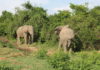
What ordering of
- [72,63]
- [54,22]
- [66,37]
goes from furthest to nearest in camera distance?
[54,22], [66,37], [72,63]

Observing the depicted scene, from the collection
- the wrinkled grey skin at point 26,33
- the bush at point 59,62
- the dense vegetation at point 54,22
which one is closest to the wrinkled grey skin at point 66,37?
the dense vegetation at point 54,22

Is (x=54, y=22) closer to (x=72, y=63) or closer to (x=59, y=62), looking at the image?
(x=59, y=62)

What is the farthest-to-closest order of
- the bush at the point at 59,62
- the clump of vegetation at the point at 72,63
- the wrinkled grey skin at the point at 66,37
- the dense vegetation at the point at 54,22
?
1. the dense vegetation at the point at 54,22
2. the wrinkled grey skin at the point at 66,37
3. the bush at the point at 59,62
4. the clump of vegetation at the point at 72,63

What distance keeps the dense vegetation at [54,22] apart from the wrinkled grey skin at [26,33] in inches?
21.9

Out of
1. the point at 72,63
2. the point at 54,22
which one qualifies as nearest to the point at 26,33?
Answer: the point at 54,22

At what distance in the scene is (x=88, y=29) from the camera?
17.4 metres

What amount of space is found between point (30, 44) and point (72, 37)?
492 cm

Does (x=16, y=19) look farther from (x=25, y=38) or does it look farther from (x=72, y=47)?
(x=72, y=47)

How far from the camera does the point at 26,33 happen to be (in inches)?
802

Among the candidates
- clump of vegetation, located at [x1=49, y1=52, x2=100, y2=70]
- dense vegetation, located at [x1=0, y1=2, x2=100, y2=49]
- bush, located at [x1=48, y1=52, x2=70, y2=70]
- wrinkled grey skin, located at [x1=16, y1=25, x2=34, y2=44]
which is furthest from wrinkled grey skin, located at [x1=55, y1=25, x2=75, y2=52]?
bush, located at [x1=48, y1=52, x2=70, y2=70]

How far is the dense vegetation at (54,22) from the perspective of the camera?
17.5m

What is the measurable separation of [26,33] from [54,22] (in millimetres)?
2127

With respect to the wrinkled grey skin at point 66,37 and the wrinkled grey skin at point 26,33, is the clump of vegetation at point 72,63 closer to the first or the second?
the wrinkled grey skin at point 66,37

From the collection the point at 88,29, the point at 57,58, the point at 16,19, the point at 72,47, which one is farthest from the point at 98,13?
the point at 57,58
